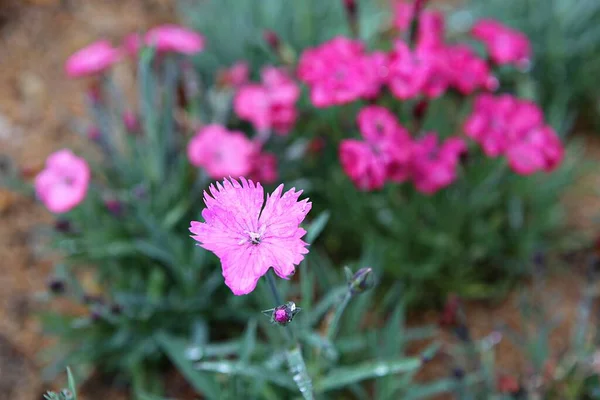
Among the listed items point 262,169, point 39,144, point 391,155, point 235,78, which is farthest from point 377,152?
point 39,144

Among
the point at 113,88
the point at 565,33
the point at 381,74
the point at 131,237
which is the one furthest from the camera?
the point at 565,33

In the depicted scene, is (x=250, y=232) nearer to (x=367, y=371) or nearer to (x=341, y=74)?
(x=367, y=371)

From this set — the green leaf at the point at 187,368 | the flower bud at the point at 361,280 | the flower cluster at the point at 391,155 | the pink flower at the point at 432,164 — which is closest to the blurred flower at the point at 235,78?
the flower cluster at the point at 391,155

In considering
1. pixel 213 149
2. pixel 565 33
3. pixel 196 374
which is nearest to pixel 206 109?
pixel 213 149

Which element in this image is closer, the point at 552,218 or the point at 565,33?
the point at 552,218

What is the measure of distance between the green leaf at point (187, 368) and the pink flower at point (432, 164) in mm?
827

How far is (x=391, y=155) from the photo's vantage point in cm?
174

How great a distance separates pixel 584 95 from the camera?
2850 millimetres

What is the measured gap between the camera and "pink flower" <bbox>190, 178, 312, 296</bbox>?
950 mm

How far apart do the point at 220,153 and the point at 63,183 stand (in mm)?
480

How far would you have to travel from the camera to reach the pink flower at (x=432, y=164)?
184 cm

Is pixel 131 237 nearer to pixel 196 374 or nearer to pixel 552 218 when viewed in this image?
pixel 196 374

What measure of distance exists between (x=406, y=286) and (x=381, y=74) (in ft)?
2.51

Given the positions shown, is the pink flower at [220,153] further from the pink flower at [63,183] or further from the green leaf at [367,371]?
the green leaf at [367,371]
